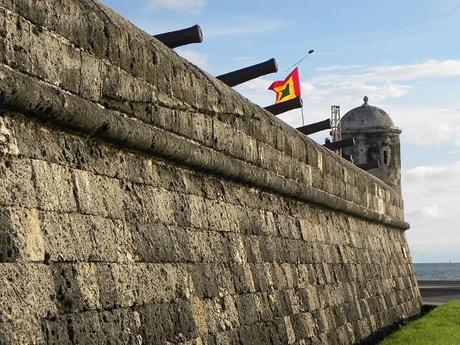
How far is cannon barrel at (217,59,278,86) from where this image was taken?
861 cm

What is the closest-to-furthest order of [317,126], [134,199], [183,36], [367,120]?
[134,199] < [183,36] < [317,126] < [367,120]

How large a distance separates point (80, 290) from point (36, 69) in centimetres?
105

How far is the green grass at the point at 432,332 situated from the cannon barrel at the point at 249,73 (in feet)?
10.1

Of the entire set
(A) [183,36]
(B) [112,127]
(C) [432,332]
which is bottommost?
(C) [432,332]

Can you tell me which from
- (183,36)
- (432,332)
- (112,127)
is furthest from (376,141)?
(112,127)

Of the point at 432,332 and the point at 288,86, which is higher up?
the point at 288,86

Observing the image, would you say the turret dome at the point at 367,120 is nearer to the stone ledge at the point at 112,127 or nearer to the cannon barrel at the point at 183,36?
the stone ledge at the point at 112,127

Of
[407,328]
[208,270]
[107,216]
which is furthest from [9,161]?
[407,328]

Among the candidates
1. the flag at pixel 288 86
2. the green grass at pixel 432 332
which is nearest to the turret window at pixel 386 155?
the green grass at pixel 432 332

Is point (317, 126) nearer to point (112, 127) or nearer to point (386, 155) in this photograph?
point (112, 127)

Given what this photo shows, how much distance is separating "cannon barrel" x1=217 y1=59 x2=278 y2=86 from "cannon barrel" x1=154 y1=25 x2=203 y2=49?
1.71 m

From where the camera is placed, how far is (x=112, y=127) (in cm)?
476

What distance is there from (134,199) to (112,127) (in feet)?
1.57

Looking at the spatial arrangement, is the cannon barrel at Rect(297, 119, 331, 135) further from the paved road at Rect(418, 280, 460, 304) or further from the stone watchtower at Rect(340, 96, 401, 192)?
the stone watchtower at Rect(340, 96, 401, 192)
